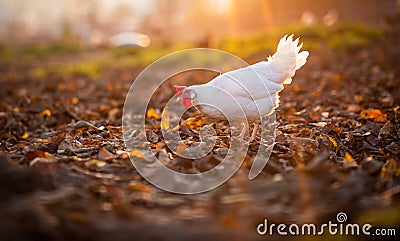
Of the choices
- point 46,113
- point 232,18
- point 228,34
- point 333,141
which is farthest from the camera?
point 232,18

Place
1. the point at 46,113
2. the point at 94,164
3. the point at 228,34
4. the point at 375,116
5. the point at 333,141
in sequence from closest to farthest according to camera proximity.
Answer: the point at 94,164 → the point at 333,141 → the point at 375,116 → the point at 46,113 → the point at 228,34

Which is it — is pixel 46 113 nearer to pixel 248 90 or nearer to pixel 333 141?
pixel 248 90

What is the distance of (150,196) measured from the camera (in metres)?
2.28

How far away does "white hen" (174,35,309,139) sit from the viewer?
3.77 metres

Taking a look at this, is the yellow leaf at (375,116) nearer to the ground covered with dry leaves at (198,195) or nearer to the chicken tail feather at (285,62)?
the ground covered with dry leaves at (198,195)

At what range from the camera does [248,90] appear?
3.79 meters

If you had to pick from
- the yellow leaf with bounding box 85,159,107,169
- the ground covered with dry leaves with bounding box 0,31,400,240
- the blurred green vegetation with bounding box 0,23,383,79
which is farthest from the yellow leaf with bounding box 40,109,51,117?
the blurred green vegetation with bounding box 0,23,383,79

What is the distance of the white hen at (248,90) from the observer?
148 inches

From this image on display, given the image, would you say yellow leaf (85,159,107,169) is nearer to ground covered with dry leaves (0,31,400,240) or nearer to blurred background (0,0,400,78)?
ground covered with dry leaves (0,31,400,240)

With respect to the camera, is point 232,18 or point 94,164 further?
point 232,18

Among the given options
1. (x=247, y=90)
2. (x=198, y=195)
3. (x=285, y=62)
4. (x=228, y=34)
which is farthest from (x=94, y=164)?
(x=228, y=34)

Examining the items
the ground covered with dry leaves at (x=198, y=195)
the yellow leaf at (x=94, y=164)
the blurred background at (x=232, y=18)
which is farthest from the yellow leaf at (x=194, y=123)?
the blurred background at (x=232, y=18)

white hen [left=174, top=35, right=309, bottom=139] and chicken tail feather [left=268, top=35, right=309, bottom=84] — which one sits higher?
chicken tail feather [left=268, top=35, right=309, bottom=84]

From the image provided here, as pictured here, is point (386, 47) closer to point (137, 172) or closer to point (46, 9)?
point (137, 172)
